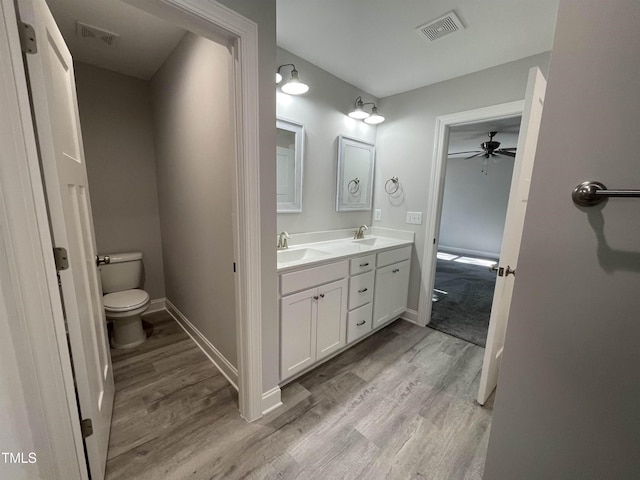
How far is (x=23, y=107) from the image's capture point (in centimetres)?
74

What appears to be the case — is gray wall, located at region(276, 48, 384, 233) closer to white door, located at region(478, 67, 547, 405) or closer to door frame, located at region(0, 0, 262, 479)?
door frame, located at region(0, 0, 262, 479)

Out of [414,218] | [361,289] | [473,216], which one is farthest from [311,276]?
[473,216]

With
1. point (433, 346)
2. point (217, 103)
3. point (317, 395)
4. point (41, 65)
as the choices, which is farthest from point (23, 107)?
point (433, 346)

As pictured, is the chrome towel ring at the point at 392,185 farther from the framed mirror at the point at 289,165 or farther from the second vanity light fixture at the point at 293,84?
the second vanity light fixture at the point at 293,84

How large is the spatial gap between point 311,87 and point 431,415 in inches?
102

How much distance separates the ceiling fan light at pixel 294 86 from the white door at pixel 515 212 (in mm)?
1374

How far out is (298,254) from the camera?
212 centimetres

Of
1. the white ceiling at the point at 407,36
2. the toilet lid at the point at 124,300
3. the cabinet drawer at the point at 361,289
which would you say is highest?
the white ceiling at the point at 407,36

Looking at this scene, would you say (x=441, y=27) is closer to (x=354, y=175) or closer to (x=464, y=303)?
(x=354, y=175)

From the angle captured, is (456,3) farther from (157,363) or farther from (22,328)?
(157,363)

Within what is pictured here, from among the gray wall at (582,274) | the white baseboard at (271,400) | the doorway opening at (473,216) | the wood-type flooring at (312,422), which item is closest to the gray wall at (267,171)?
the white baseboard at (271,400)

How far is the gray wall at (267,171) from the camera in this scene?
118 centimetres

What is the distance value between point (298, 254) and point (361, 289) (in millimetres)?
603

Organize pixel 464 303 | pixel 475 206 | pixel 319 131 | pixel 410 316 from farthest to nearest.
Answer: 1. pixel 475 206
2. pixel 464 303
3. pixel 410 316
4. pixel 319 131
